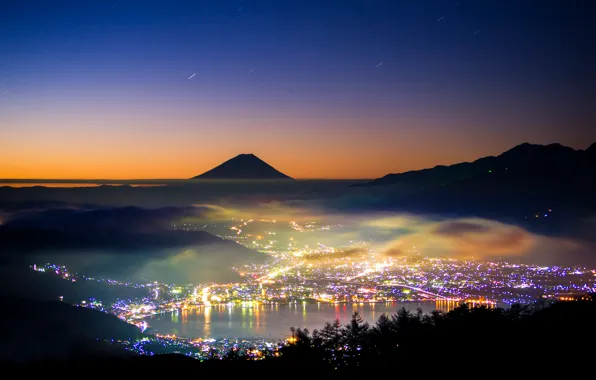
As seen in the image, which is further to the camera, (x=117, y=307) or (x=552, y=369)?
(x=117, y=307)

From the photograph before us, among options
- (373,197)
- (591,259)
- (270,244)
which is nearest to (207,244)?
(270,244)

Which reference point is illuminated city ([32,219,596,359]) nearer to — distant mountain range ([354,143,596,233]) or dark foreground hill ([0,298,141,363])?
dark foreground hill ([0,298,141,363])

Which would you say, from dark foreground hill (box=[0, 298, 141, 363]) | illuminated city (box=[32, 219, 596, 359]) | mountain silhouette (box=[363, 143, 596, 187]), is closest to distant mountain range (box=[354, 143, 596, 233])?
mountain silhouette (box=[363, 143, 596, 187])

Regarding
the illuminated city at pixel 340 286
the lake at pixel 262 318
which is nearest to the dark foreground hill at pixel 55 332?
the illuminated city at pixel 340 286

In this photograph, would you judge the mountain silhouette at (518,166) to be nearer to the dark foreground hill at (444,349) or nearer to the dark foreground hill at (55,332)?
the dark foreground hill at (55,332)

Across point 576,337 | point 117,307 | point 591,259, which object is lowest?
point 117,307

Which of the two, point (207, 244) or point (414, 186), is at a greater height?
point (414, 186)

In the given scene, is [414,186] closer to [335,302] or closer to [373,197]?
[373,197]
